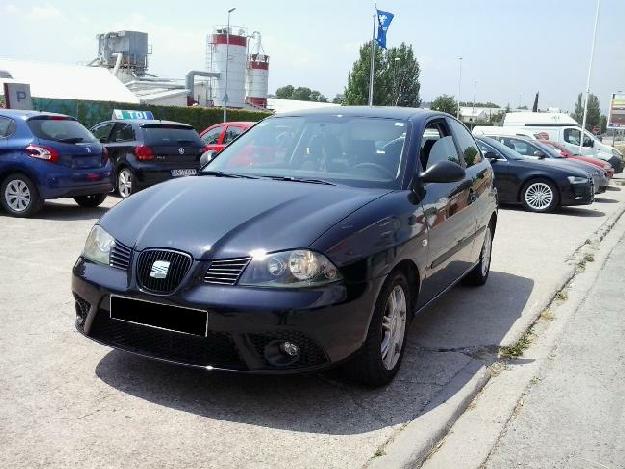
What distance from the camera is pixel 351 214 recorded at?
3533 mm

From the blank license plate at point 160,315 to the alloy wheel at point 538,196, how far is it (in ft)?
38.2

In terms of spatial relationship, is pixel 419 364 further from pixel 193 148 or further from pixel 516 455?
pixel 193 148

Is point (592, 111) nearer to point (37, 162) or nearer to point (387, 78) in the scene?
point (387, 78)

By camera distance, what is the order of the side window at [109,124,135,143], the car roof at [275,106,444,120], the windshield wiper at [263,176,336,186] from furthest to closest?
the side window at [109,124,135,143], the car roof at [275,106,444,120], the windshield wiper at [263,176,336,186]

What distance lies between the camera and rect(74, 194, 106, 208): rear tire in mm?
10828

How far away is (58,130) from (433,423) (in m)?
8.17

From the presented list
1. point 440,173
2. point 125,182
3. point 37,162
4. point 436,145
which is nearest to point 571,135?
point 125,182

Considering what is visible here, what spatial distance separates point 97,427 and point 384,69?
7212 centimetres

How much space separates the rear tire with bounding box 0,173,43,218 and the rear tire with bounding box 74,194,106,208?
4.68 feet

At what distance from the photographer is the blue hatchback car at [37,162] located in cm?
930


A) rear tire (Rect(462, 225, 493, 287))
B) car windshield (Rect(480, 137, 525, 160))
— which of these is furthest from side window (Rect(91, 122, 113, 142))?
rear tire (Rect(462, 225, 493, 287))

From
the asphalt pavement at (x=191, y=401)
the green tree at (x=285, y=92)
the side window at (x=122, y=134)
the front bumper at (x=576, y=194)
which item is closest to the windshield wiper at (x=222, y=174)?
the asphalt pavement at (x=191, y=401)

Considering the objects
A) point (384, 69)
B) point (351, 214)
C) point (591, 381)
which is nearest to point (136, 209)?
point (351, 214)

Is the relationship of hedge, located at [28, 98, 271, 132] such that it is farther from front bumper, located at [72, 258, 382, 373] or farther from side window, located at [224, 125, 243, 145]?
front bumper, located at [72, 258, 382, 373]
